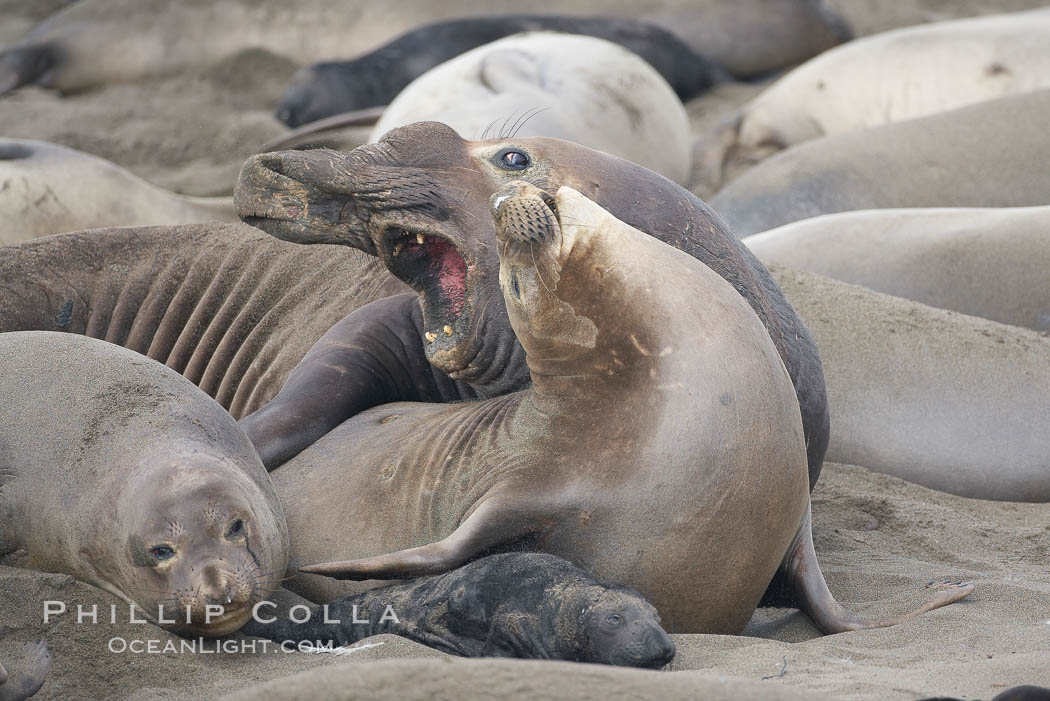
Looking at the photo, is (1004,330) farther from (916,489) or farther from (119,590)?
(119,590)

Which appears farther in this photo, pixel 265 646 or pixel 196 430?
pixel 196 430

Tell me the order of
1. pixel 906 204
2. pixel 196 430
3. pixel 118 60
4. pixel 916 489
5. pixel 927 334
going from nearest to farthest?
pixel 196 430 → pixel 916 489 → pixel 927 334 → pixel 906 204 → pixel 118 60

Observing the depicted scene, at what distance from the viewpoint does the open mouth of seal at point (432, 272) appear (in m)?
3.44

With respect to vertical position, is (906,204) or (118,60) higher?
(906,204)

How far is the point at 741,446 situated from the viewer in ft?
9.43

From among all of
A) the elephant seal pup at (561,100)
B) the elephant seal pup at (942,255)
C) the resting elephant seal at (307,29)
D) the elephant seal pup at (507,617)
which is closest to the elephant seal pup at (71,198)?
the elephant seal pup at (561,100)

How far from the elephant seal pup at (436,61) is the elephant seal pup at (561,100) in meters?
1.61

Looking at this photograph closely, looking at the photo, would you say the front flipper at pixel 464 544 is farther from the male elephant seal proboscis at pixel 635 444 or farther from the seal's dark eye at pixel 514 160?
the seal's dark eye at pixel 514 160

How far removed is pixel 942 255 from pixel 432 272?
7.93ft

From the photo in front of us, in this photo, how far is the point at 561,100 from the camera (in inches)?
265

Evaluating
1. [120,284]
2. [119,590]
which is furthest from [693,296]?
[120,284]

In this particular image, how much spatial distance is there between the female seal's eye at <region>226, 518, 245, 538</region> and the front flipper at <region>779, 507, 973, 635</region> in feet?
3.64

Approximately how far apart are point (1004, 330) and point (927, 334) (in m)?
0.27

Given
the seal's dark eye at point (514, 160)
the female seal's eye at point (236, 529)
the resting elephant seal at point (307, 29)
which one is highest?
the seal's dark eye at point (514, 160)
